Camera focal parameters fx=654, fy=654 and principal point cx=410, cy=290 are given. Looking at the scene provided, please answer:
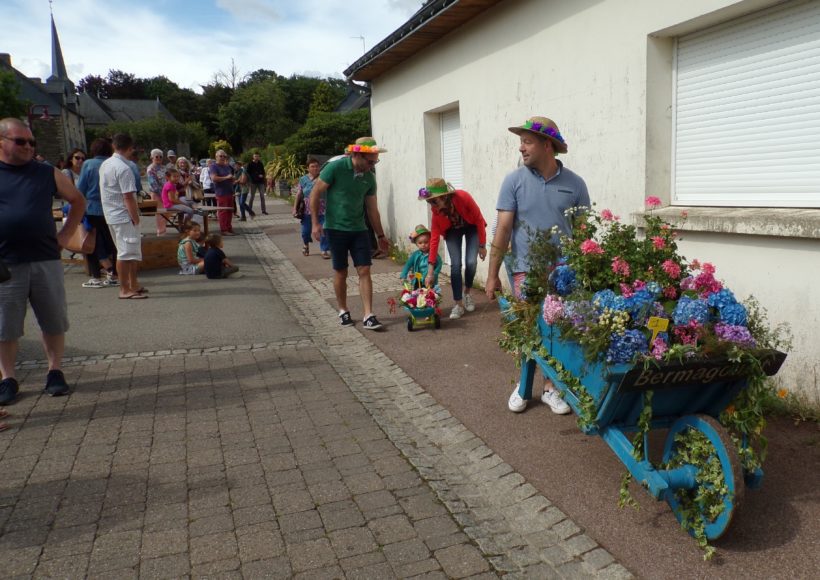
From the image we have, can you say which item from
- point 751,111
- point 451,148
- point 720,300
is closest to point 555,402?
point 720,300

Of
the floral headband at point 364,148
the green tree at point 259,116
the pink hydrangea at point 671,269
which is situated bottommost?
the pink hydrangea at point 671,269

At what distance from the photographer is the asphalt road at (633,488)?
9.27ft

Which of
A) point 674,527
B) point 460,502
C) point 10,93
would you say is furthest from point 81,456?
point 10,93

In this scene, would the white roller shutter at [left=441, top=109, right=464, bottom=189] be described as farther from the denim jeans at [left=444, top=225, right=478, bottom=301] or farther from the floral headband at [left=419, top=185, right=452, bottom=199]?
the floral headband at [left=419, top=185, right=452, bottom=199]

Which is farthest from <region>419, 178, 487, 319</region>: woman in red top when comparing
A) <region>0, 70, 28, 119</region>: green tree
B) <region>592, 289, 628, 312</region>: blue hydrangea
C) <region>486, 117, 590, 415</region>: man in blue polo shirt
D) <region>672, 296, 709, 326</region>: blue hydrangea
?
<region>0, 70, 28, 119</region>: green tree

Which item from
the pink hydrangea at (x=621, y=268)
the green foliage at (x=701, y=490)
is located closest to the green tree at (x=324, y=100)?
the pink hydrangea at (x=621, y=268)

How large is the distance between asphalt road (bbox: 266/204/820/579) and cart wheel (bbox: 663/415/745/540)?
0.47 feet

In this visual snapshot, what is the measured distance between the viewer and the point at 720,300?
3.00 meters

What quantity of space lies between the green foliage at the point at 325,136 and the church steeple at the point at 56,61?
194ft

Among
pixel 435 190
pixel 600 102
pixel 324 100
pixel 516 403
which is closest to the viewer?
pixel 516 403

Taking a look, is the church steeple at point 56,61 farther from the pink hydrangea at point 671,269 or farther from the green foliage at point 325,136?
the pink hydrangea at point 671,269

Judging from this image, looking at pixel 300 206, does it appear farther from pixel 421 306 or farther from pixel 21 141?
pixel 21 141

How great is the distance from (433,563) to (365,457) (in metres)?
1.18

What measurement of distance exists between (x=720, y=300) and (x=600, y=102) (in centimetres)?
361
